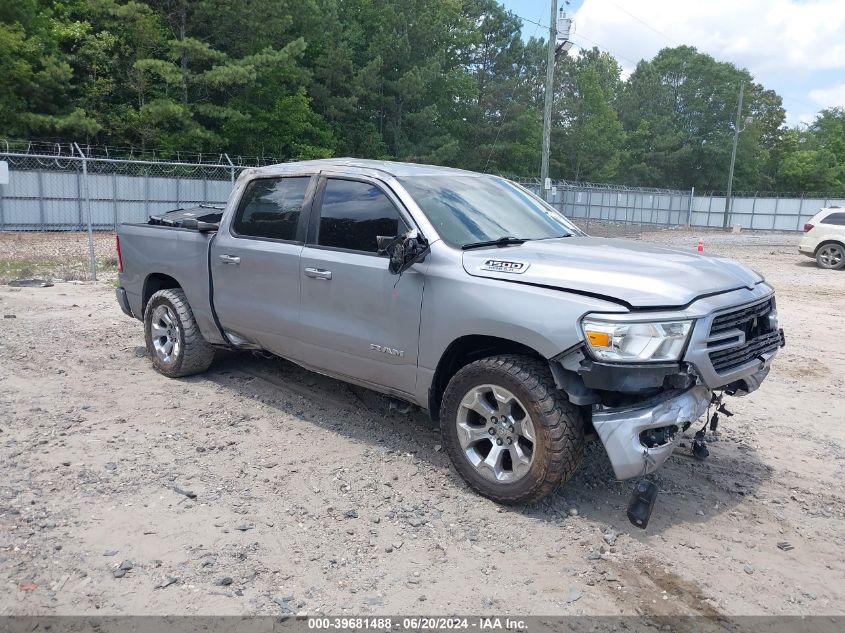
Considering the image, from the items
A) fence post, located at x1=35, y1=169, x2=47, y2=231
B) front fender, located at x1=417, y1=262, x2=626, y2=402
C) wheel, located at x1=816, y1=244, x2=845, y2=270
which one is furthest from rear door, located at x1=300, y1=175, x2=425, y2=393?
fence post, located at x1=35, y1=169, x2=47, y2=231

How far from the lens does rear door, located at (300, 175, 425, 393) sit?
14.8 feet

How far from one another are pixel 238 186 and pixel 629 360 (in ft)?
12.5

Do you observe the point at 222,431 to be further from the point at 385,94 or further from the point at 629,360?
the point at 385,94

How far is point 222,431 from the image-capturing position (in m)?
5.31

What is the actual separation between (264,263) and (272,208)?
1.59ft

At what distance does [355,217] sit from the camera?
16.2 feet

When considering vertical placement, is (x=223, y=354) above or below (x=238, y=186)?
below

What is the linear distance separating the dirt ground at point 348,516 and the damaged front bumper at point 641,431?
510 millimetres

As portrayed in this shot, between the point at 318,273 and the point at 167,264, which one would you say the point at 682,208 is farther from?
the point at 318,273

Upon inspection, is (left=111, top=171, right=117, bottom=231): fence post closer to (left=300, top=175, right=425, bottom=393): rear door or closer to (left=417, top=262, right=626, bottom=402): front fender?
(left=300, top=175, right=425, bottom=393): rear door

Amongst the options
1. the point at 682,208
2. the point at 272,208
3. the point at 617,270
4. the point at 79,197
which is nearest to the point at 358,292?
the point at 272,208

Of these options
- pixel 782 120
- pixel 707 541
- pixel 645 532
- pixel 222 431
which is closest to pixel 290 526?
pixel 222 431

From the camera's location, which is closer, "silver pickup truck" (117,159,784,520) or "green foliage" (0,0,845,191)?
"silver pickup truck" (117,159,784,520)

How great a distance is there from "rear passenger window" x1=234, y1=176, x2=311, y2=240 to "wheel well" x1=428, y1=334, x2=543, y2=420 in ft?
5.56
